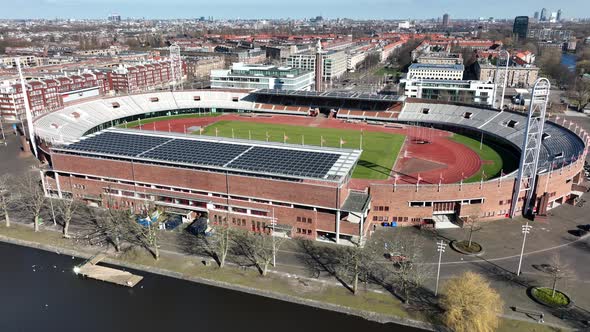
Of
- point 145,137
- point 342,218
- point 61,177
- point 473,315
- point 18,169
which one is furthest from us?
point 18,169

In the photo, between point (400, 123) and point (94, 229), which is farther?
point (400, 123)

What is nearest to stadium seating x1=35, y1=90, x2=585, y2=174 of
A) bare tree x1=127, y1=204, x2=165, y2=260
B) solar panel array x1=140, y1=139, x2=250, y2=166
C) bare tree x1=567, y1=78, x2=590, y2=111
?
solar panel array x1=140, y1=139, x2=250, y2=166

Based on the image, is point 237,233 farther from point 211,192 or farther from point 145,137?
point 145,137

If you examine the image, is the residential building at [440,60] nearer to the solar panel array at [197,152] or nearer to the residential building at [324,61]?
the residential building at [324,61]

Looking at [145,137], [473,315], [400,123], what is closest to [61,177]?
[145,137]

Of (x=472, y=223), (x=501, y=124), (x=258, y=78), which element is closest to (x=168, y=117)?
(x=258, y=78)
